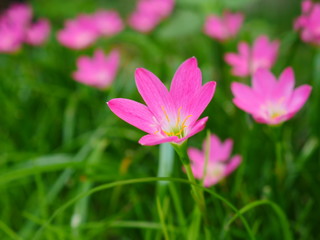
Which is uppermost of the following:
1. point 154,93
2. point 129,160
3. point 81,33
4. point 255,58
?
point 154,93

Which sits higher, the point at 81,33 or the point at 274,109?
the point at 274,109

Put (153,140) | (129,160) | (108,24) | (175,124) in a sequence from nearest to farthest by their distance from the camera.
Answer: (153,140)
(175,124)
(129,160)
(108,24)

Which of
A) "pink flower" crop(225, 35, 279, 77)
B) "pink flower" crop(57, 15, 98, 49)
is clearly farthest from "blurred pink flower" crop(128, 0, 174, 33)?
"pink flower" crop(225, 35, 279, 77)

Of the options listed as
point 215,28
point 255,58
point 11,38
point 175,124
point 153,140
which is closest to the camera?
point 153,140

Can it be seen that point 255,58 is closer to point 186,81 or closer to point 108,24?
point 186,81

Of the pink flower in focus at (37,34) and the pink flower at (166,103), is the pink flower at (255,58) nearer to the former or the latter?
the pink flower at (166,103)

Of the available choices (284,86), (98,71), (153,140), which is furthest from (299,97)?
(98,71)

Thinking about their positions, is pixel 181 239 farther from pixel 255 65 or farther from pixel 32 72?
pixel 32 72

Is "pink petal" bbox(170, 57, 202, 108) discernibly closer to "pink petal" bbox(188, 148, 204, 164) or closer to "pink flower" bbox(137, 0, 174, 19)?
"pink petal" bbox(188, 148, 204, 164)
